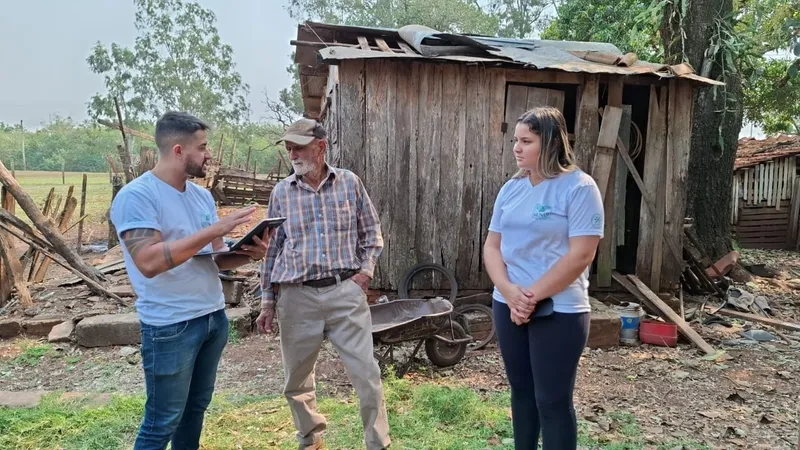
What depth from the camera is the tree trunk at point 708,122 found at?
8.05m

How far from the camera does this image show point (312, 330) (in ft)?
9.35

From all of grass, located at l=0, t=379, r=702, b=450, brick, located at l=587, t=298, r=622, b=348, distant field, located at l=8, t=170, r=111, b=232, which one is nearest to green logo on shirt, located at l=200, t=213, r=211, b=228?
grass, located at l=0, t=379, r=702, b=450

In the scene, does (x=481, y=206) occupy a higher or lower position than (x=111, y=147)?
lower

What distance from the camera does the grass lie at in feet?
10.5

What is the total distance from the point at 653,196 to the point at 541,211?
4.77 meters

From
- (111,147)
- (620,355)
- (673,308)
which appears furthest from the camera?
(111,147)

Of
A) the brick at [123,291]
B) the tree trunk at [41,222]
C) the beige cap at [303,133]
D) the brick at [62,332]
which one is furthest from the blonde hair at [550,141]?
the tree trunk at [41,222]

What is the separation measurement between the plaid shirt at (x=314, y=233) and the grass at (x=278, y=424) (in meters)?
1.05

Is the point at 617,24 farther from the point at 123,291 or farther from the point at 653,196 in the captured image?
the point at 123,291

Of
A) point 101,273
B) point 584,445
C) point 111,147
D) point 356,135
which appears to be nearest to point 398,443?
point 584,445

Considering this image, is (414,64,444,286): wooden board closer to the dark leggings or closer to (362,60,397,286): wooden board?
(362,60,397,286): wooden board

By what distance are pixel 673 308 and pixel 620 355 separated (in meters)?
1.58

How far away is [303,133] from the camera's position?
2.75m

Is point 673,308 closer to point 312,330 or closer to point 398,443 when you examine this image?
point 398,443
